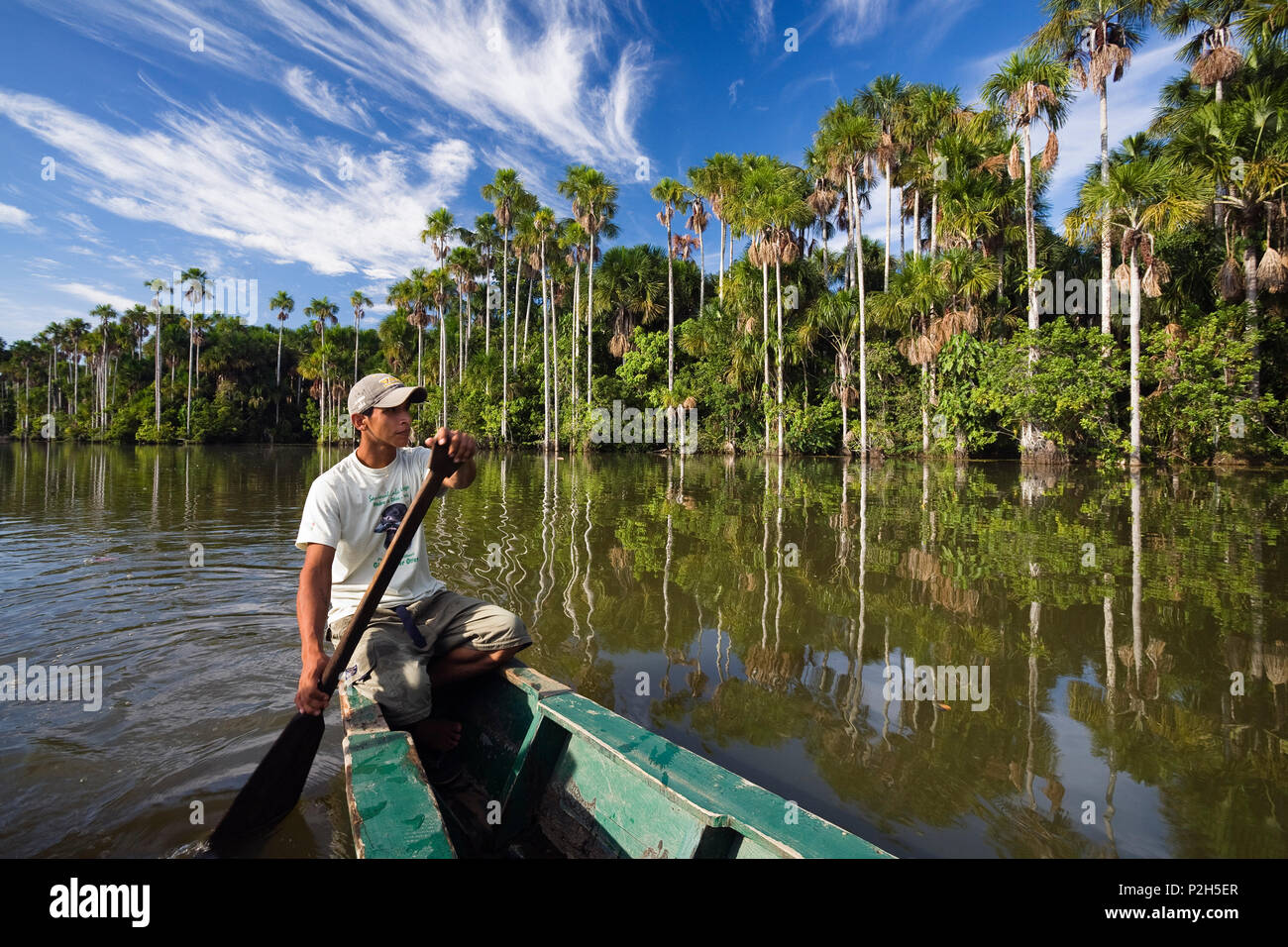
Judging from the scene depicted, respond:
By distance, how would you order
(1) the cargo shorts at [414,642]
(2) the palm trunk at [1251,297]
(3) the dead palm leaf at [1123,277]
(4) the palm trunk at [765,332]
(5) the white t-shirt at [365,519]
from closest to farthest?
1. (1) the cargo shorts at [414,642]
2. (5) the white t-shirt at [365,519]
3. (2) the palm trunk at [1251,297]
4. (3) the dead palm leaf at [1123,277]
5. (4) the palm trunk at [765,332]

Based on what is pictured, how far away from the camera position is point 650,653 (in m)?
5.13

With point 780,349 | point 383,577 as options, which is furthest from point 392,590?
point 780,349

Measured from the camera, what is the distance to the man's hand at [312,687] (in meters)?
2.80

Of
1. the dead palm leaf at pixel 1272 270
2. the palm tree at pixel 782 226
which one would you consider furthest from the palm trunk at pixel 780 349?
the dead palm leaf at pixel 1272 270

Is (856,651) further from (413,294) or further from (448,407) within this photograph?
(413,294)

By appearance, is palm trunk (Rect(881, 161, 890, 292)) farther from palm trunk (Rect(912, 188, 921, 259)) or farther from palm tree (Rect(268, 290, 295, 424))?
palm tree (Rect(268, 290, 295, 424))

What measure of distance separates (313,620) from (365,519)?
26.9 inches

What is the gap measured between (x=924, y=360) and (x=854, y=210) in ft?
25.4

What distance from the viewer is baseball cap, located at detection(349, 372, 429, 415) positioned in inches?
135

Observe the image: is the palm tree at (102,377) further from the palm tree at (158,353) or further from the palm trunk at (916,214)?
the palm trunk at (916,214)

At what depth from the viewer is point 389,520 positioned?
140 inches

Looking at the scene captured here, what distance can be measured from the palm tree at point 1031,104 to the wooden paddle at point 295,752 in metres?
25.2

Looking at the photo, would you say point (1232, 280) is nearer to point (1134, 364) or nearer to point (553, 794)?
point (1134, 364)
